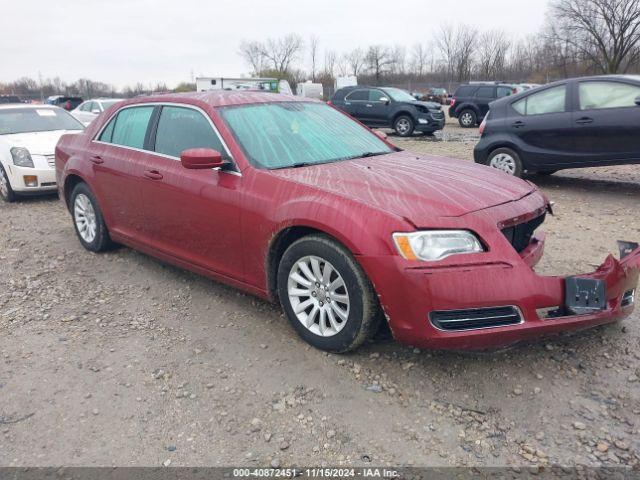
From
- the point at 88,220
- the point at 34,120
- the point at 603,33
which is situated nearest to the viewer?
the point at 88,220

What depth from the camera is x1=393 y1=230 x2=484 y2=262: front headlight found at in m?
2.72

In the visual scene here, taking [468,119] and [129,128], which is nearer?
[129,128]

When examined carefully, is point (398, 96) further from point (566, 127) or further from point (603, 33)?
point (603, 33)

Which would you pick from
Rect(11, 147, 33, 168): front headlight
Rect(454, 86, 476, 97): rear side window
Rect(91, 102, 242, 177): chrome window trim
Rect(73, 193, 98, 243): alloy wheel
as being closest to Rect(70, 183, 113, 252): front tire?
Rect(73, 193, 98, 243): alloy wheel

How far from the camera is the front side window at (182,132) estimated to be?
381cm

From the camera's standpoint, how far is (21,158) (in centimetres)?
767

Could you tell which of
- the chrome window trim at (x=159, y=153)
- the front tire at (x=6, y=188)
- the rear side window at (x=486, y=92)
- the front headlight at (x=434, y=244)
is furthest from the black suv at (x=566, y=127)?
the rear side window at (x=486, y=92)

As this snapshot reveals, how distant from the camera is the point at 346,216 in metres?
2.91

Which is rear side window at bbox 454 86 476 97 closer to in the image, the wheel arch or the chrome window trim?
the chrome window trim

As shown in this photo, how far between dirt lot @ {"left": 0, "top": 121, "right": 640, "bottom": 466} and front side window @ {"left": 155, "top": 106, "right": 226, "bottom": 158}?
1.16 meters

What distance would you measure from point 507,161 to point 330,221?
5.71m

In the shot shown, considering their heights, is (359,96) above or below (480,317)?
above

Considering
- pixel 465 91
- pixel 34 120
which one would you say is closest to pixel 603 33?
pixel 465 91

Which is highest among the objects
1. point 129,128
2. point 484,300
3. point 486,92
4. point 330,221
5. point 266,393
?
point 486,92
